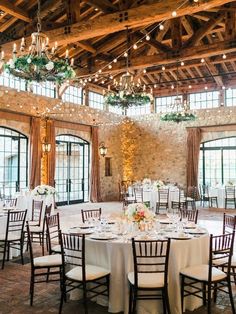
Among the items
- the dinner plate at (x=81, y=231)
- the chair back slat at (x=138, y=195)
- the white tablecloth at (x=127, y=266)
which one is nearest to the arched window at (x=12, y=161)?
the chair back slat at (x=138, y=195)

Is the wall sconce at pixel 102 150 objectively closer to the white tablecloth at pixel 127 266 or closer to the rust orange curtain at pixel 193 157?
the rust orange curtain at pixel 193 157

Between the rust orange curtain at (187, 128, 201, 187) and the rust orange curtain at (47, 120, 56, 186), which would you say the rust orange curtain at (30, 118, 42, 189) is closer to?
the rust orange curtain at (47, 120, 56, 186)

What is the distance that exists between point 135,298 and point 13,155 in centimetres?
890

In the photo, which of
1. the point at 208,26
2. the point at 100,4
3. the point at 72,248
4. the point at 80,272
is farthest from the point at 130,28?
the point at 80,272

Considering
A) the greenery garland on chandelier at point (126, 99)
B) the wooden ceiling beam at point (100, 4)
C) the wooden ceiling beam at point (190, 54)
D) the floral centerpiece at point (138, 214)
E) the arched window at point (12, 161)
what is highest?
the wooden ceiling beam at point (100, 4)

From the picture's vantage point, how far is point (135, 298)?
11.4 feet

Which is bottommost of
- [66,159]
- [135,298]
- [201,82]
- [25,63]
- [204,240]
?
[135,298]

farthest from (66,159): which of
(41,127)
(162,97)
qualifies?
(162,97)

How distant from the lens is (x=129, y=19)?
6.74 meters

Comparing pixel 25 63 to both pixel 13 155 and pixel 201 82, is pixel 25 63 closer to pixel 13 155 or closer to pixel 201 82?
pixel 13 155

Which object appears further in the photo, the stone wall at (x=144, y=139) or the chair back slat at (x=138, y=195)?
the stone wall at (x=144, y=139)

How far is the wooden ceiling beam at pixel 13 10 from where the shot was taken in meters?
7.44

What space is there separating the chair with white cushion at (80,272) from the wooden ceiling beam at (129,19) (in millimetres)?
4536

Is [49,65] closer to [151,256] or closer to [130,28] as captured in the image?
[151,256]
